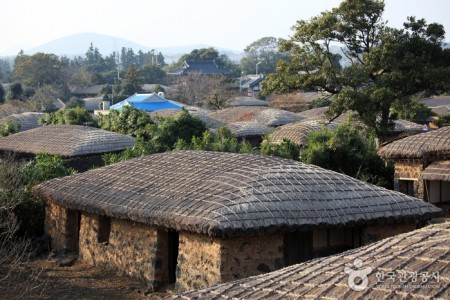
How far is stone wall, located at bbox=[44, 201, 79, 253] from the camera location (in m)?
15.0

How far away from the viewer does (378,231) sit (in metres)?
12.5

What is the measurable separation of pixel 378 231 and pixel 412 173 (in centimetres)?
723

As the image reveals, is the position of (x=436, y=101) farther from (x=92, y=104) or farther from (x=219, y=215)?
(x=219, y=215)

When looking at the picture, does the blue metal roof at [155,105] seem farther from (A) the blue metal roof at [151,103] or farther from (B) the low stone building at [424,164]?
(B) the low stone building at [424,164]

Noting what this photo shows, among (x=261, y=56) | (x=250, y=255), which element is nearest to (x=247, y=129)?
(x=250, y=255)

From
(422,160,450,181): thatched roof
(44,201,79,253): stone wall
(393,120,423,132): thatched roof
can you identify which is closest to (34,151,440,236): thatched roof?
(44,201,79,253): stone wall

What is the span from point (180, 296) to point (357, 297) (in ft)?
5.80

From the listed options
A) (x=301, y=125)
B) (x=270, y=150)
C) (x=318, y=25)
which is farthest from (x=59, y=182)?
(x=301, y=125)

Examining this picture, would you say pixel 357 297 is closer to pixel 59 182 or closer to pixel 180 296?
pixel 180 296

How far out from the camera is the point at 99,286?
41.7 ft

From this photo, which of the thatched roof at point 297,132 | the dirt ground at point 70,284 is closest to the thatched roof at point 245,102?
the thatched roof at point 297,132

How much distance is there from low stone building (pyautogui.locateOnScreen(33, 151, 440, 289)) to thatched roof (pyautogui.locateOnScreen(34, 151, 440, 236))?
0.02 meters

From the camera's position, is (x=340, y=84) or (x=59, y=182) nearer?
(x=59, y=182)

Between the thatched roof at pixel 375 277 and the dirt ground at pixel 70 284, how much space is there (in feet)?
17.9
